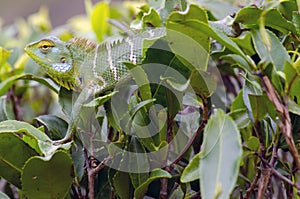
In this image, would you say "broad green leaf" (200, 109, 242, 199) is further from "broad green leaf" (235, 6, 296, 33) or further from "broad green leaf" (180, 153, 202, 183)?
"broad green leaf" (235, 6, 296, 33)

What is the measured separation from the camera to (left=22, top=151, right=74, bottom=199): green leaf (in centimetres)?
64

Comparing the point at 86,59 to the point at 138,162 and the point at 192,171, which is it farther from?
the point at 192,171

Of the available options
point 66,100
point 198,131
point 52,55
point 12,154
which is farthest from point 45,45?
point 198,131

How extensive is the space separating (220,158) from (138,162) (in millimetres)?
189

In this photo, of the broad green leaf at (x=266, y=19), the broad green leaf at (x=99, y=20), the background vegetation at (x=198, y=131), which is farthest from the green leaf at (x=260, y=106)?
the broad green leaf at (x=99, y=20)

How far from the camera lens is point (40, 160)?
630mm

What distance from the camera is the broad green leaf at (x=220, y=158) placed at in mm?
491

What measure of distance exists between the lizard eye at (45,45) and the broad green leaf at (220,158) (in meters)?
0.51

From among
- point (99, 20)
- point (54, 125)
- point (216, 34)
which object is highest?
point (216, 34)

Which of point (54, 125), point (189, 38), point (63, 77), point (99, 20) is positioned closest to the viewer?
point (189, 38)

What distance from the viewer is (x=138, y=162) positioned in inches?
26.8

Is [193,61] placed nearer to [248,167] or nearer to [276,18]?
[276,18]

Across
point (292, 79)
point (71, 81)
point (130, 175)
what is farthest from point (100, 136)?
point (292, 79)

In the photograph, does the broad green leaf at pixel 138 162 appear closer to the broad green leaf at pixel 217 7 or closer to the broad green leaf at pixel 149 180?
the broad green leaf at pixel 149 180
